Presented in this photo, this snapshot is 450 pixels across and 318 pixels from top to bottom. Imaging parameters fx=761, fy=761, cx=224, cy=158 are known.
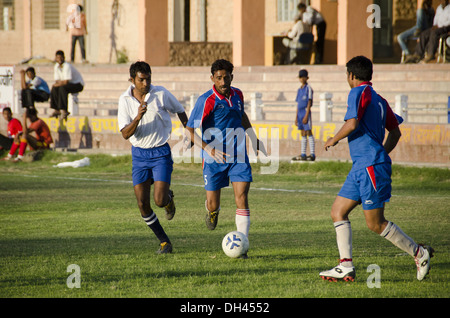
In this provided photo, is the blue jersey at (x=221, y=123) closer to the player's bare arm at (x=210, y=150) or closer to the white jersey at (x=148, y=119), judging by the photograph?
the player's bare arm at (x=210, y=150)

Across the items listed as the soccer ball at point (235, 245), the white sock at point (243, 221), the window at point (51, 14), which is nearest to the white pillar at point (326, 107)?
the white sock at point (243, 221)

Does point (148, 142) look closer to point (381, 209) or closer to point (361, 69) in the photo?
point (361, 69)

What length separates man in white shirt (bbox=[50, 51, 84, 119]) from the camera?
2155 centimetres

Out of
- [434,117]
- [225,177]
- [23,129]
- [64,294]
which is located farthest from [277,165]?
[64,294]

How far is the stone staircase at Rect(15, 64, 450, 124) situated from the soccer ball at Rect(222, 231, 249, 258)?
979 cm

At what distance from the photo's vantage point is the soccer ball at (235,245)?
8.03m

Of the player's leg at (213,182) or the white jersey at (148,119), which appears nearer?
the player's leg at (213,182)

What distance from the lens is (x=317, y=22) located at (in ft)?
76.3

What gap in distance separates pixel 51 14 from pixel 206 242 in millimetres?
25953

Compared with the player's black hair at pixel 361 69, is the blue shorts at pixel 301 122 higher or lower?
lower

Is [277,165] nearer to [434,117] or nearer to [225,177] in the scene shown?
[434,117]

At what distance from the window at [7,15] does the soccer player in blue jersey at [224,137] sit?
1105 inches

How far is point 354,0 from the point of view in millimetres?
21859
